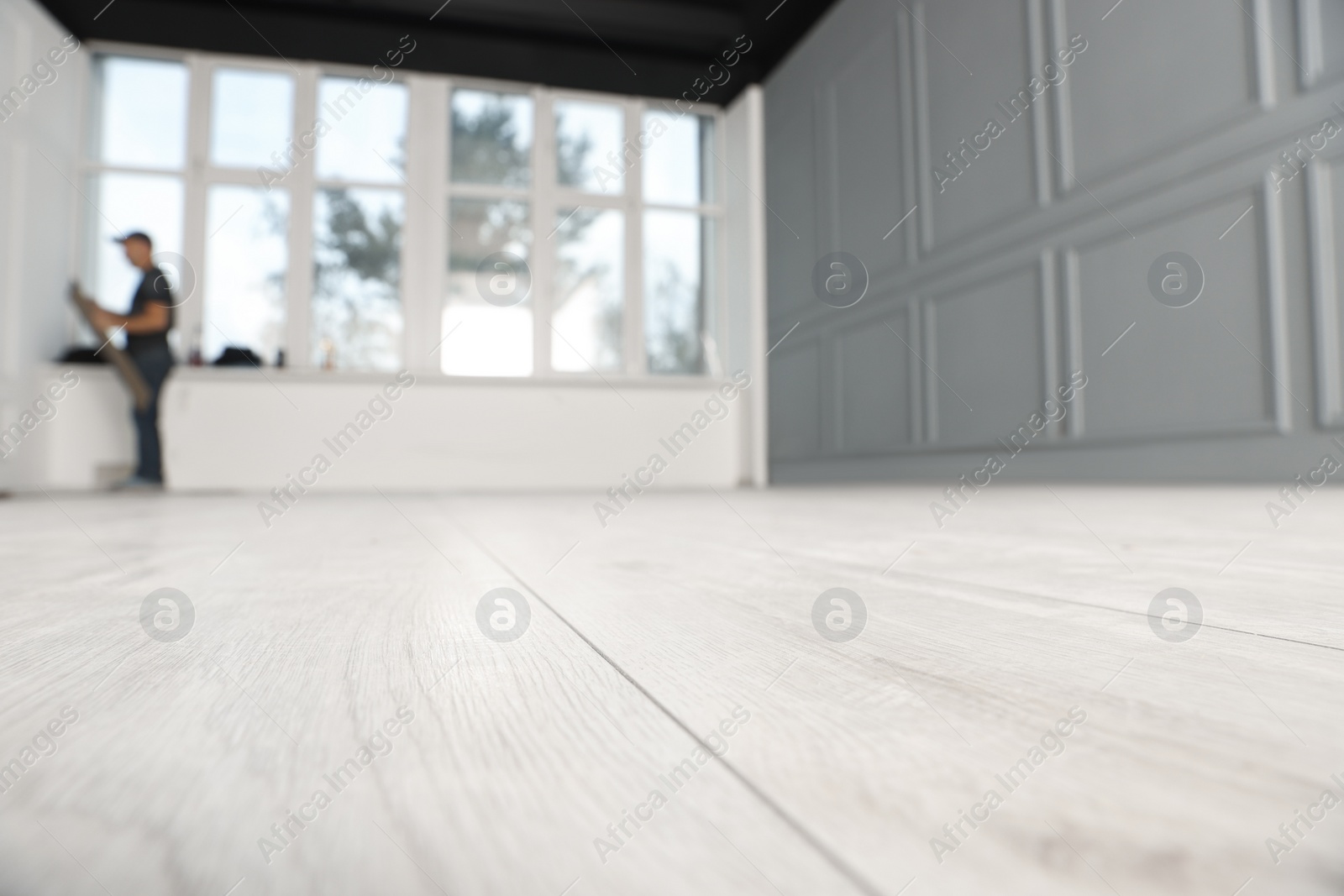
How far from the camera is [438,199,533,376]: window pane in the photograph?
192 inches

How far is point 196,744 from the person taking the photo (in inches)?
9.0

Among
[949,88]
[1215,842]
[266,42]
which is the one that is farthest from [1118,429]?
[266,42]

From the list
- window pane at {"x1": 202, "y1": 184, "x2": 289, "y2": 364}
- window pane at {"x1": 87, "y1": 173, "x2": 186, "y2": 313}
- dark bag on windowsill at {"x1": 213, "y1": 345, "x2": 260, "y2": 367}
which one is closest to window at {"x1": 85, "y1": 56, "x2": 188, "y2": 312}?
window pane at {"x1": 87, "y1": 173, "x2": 186, "y2": 313}

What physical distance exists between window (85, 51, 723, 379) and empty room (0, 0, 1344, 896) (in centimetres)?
3

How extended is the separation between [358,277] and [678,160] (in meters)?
2.15

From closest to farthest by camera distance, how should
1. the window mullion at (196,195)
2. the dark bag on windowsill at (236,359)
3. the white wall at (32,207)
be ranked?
1. the white wall at (32,207)
2. the dark bag on windowsill at (236,359)
3. the window mullion at (196,195)

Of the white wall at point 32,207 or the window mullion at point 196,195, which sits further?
the window mullion at point 196,195

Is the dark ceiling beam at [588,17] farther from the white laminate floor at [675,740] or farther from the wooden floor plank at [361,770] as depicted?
the wooden floor plank at [361,770]

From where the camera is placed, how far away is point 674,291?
→ 5215 mm

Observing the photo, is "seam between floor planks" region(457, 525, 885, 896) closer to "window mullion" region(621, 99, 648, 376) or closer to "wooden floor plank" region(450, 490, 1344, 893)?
"wooden floor plank" region(450, 490, 1344, 893)

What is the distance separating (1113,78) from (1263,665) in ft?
10.8

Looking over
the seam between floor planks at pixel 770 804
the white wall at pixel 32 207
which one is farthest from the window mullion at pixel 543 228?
the seam between floor planks at pixel 770 804

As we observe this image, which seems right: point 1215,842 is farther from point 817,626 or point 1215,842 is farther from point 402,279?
point 402,279

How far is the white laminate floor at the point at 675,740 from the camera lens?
158mm
